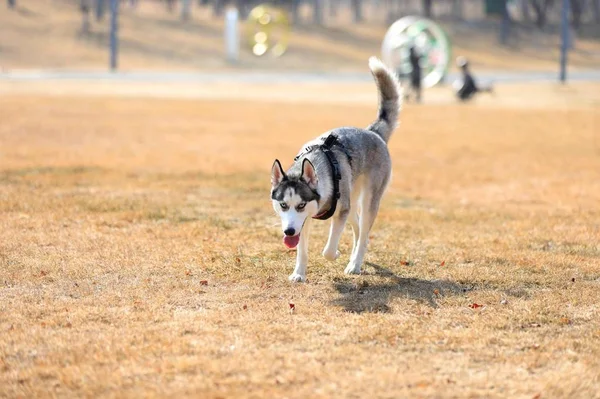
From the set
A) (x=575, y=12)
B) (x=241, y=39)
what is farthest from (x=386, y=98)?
(x=575, y=12)

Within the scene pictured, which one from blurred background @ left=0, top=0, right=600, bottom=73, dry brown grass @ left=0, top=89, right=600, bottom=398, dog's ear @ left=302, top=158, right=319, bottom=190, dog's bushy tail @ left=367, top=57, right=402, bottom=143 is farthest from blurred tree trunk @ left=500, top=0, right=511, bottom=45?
dog's ear @ left=302, top=158, right=319, bottom=190

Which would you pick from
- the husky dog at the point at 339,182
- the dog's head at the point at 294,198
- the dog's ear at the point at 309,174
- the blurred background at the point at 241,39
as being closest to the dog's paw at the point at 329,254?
the husky dog at the point at 339,182

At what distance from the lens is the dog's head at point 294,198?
25.1 ft

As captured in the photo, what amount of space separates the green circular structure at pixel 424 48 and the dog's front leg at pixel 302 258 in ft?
111

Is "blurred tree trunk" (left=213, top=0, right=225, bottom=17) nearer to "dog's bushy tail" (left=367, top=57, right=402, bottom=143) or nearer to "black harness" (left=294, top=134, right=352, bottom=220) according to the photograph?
"dog's bushy tail" (left=367, top=57, right=402, bottom=143)

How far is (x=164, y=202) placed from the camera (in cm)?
1266

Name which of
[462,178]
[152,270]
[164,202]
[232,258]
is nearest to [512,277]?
[232,258]

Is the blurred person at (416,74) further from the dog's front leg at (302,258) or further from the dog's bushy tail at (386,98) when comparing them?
the dog's front leg at (302,258)

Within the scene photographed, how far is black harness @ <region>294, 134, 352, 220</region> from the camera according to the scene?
8188 millimetres

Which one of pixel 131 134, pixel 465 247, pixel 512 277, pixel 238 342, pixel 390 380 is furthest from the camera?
pixel 131 134

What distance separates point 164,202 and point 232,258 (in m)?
3.70

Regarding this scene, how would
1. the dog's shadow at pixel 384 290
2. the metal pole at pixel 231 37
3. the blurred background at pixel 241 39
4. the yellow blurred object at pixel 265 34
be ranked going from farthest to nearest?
the yellow blurred object at pixel 265 34 < the metal pole at pixel 231 37 < the blurred background at pixel 241 39 < the dog's shadow at pixel 384 290

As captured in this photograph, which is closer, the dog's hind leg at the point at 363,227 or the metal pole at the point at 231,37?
the dog's hind leg at the point at 363,227

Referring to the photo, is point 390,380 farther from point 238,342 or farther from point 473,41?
point 473,41
